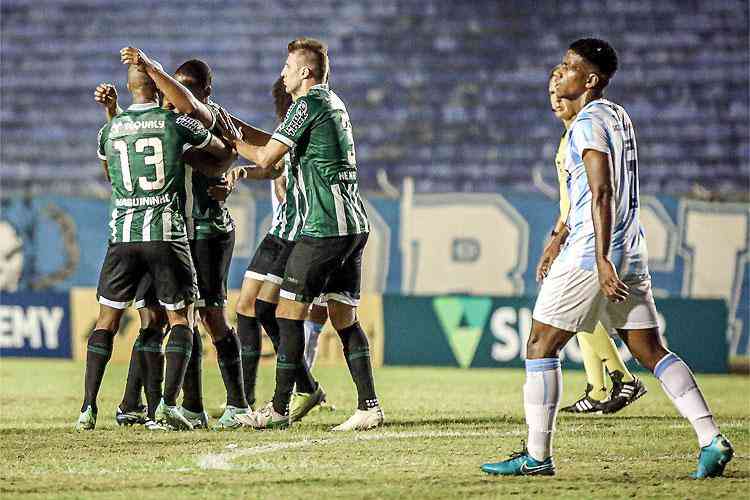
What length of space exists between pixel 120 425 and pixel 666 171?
37.1 feet

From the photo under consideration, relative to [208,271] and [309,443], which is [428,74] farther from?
[309,443]


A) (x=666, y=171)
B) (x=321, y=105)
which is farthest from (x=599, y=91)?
(x=666, y=171)

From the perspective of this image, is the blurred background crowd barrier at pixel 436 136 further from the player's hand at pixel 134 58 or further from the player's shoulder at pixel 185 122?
the player's hand at pixel 134 58

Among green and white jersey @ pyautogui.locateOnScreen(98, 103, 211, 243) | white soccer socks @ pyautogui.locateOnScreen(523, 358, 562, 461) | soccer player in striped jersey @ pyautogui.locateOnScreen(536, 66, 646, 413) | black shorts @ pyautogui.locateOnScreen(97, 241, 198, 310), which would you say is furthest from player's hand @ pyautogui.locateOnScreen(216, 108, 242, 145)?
white soccer socks @ pyautogui.locateOnScreen(523, 358, 562, 461)

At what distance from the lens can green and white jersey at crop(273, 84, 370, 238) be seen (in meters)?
7.37

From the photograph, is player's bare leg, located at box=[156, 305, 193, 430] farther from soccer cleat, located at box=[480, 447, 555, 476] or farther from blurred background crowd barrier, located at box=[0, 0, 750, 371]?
blurred background crowd barrier, located at box=[0, 0, 750, 371]

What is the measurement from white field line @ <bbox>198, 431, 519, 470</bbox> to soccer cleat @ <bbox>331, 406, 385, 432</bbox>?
20 cm

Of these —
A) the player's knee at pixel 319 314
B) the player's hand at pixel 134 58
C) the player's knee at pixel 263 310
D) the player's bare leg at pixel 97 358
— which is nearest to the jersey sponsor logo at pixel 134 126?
the player's hand at pixel 134 58

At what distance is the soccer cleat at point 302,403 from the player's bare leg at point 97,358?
120 centimetres

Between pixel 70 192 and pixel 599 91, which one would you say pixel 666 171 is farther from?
pixel 599 91

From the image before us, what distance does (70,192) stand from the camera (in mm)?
18484

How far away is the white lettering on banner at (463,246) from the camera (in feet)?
49.1

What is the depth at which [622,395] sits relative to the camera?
8.80 meters

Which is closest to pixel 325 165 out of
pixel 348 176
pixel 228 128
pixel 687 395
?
pixel 348 176
